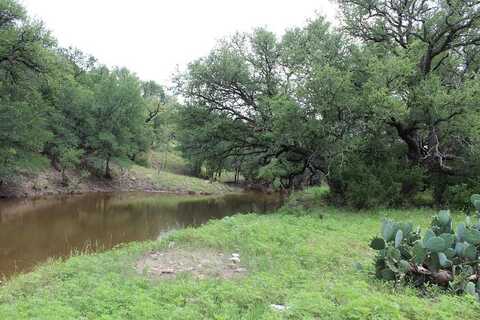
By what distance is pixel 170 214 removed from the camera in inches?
923

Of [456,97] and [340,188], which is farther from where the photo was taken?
[340,188]

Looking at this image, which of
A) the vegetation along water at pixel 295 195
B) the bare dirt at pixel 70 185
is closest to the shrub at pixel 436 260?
the vegetation along water at pixel 295 195

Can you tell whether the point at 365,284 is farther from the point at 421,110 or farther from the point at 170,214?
the point at 170,214

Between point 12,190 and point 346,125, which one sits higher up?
point 346,125

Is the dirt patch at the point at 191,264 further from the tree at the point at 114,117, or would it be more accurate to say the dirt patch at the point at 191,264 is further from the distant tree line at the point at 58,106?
the tree at the point at 114,117

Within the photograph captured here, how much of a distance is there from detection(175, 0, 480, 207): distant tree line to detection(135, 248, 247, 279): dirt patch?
8690 mm

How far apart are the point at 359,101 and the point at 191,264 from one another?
406 inches

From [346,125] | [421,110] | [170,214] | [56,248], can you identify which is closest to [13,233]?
[56,248]

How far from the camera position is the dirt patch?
24.3 ft

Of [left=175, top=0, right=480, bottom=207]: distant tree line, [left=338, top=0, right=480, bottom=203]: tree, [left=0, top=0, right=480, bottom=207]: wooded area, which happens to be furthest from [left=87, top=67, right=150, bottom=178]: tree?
[left=338, top=0, right=480, bottom=203]: tree

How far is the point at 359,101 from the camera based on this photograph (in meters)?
15.4

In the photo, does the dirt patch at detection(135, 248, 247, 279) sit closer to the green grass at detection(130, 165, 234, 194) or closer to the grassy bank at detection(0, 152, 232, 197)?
the grassy bank at detection(0, 152, 232, 197)

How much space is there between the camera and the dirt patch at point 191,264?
24.3ft

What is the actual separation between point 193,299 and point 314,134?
12182 mm
